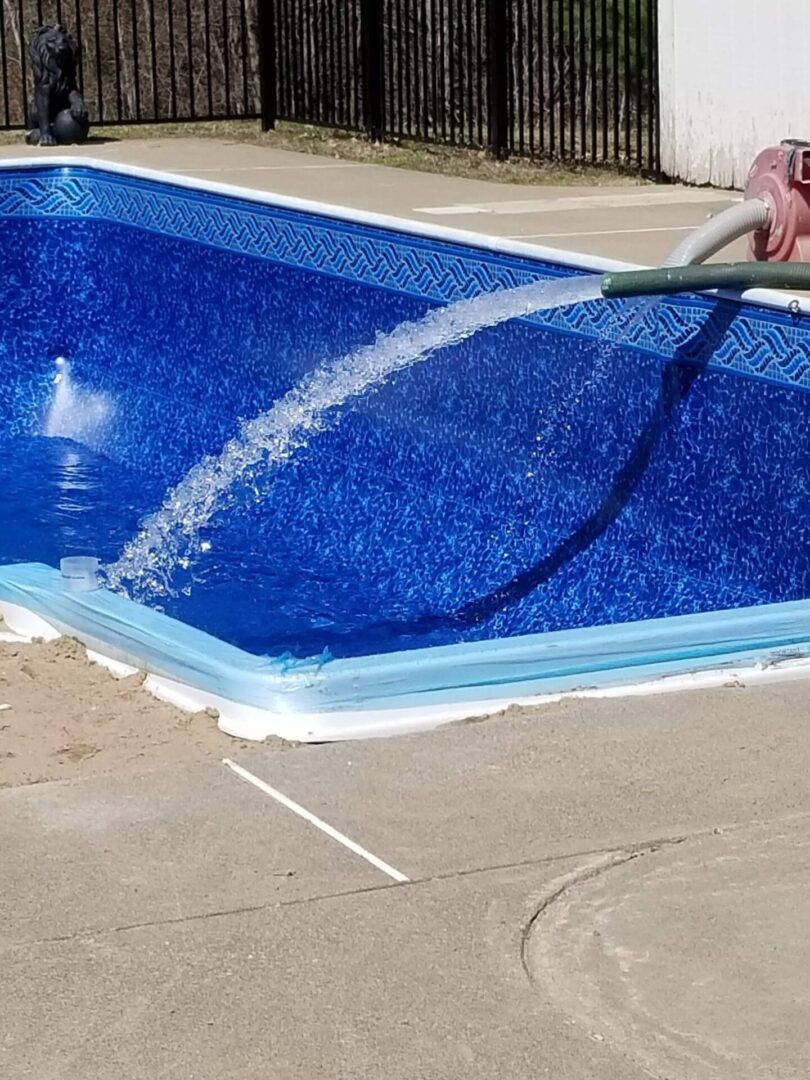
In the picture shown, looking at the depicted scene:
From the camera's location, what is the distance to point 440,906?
3.33 metres

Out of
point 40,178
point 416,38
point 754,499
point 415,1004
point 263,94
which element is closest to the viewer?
point 415,1004

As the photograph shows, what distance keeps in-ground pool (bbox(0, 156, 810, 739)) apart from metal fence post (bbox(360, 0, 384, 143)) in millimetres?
3694

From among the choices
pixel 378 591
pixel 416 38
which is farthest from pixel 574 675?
pixel 416 38

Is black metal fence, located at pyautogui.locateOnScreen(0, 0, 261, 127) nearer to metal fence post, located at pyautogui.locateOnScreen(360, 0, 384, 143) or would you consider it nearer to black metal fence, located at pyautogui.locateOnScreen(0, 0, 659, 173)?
black metal fence, located at pyautogui.locateOnScreen(0, 0, 659, 173)

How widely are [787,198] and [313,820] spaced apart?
3934 mm

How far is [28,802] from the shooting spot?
384 cm

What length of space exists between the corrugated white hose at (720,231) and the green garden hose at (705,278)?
0.43 metres

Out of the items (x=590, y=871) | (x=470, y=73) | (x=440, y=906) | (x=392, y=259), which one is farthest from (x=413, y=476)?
(x=470, y=73)

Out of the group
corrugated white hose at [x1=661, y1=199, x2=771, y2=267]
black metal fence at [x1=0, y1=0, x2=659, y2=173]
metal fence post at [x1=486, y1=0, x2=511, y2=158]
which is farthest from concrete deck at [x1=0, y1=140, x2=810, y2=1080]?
metal fence post at [x1=486, y1=0, x2=511, y2=158]

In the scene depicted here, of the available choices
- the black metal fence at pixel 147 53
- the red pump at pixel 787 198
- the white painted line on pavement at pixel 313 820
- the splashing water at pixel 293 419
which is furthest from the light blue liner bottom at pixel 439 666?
the black metal fence at pixel 147 53

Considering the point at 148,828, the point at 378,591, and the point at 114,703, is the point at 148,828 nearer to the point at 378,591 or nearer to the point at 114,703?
the point at 114,703

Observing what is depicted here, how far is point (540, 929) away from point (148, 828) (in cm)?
81

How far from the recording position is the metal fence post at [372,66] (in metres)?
14.8

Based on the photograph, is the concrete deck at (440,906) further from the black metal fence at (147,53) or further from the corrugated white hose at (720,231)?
the black metal fence at (147,53)
